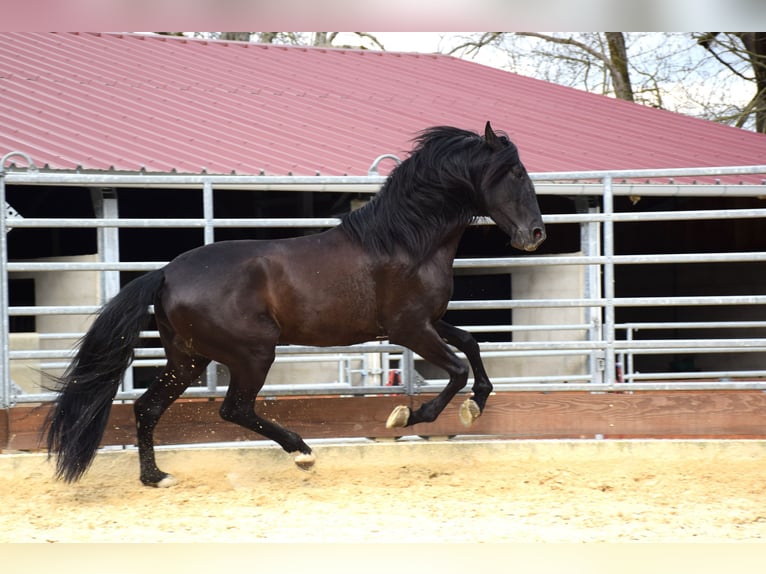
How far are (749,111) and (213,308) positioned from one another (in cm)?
1580

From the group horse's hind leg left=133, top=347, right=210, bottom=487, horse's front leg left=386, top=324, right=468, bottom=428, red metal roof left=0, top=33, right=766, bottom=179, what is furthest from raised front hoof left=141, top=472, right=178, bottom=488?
red metal roof left=0, top=33, right=766, bottom=179

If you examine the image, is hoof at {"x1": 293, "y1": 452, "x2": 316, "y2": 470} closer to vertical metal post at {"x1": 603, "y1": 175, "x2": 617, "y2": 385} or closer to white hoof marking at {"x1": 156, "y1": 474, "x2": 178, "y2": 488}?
white hoof marking at {"x1": 156, "y1": 474, "x2": 178, "y2": 488}

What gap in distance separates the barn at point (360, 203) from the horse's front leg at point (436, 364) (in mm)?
616

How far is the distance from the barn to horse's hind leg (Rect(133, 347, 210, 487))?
1.68 feet

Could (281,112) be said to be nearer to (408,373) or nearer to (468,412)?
(408,373)

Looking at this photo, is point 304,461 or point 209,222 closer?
point 304,461

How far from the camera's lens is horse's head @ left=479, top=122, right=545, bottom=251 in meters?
4.75

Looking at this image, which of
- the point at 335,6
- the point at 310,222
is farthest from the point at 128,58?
the point at 335,6

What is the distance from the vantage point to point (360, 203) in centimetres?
921

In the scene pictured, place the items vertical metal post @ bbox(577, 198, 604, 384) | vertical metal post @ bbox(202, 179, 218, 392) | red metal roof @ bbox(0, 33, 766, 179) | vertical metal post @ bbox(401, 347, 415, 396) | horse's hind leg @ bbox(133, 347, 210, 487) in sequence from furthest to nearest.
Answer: red metal roof @ bbox(0, 33, 766, 179), vertical metal post @ bbox(577, 198, 604, 384), vertical metal post @ bbox(401, 347, 415, 396), vertical metal post @ bbox(202, 179, 218, 392), horse's hind leg @ bbox(133, 347, 210, 487)

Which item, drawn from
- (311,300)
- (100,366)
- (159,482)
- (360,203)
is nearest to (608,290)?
(311,300)

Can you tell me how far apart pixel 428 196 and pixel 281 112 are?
21.6ft

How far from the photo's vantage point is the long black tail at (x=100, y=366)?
458 cm

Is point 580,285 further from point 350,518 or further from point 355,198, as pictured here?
point 350,518
